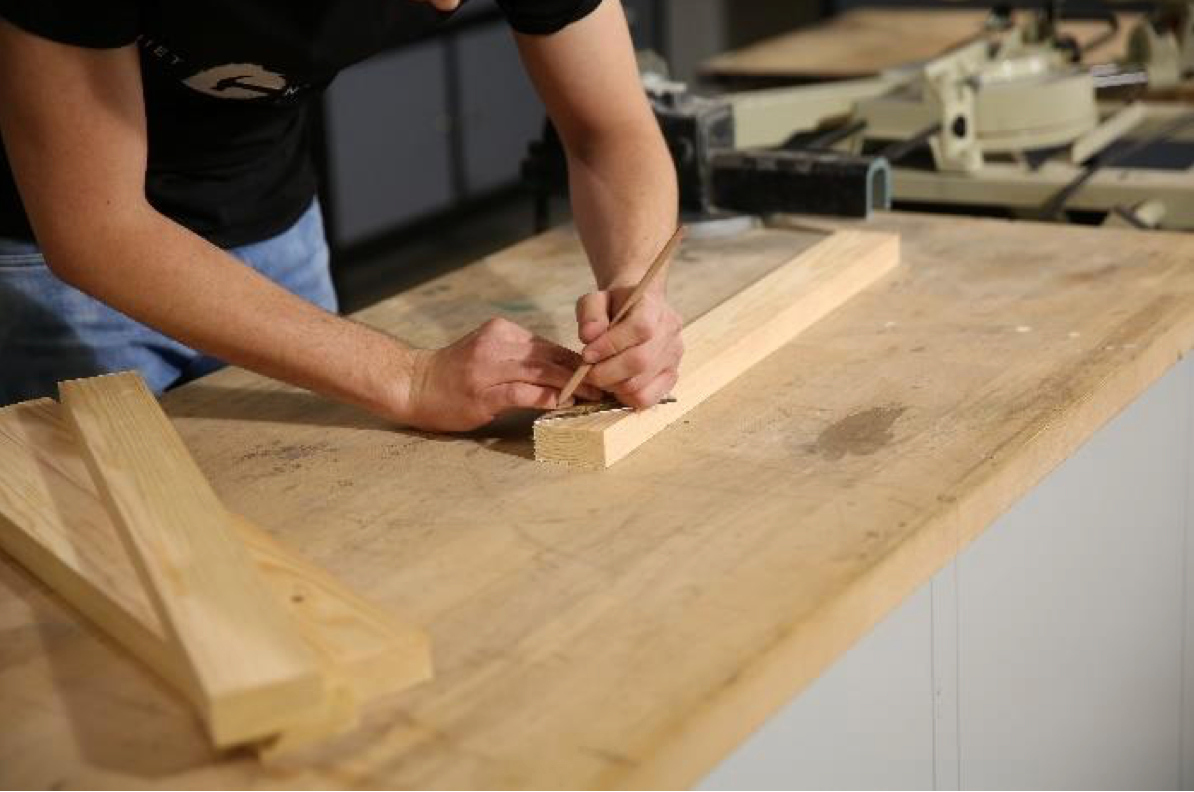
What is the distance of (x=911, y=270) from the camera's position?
5.49 feet

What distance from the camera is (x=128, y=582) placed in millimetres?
1017

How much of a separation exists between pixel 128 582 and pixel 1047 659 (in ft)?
2.62

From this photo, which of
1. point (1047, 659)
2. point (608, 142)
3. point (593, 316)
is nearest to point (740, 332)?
point (593, 316)

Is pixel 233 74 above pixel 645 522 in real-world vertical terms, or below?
above

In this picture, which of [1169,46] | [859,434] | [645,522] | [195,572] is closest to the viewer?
[195,572]

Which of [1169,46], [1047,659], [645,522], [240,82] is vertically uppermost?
[240,82]

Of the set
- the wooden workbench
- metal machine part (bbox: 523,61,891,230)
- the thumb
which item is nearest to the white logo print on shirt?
the thumb

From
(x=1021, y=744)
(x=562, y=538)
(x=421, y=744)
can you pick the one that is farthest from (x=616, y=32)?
(x=421, y=744)

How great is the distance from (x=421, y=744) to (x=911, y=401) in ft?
1.97

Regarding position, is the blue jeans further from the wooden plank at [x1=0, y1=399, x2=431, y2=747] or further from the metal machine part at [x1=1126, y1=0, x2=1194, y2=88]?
the metal machine part at [x1=1126, y1=0, x2=1194, y2=88]

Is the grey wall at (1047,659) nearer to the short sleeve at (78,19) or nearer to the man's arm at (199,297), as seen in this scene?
the man's arm at (199,297)

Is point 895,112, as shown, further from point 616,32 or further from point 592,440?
point 592,440

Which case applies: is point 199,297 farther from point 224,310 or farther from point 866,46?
point 866,46

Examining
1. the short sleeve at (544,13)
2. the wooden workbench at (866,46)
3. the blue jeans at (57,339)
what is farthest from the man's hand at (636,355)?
the wooden workbench at (866,46)
